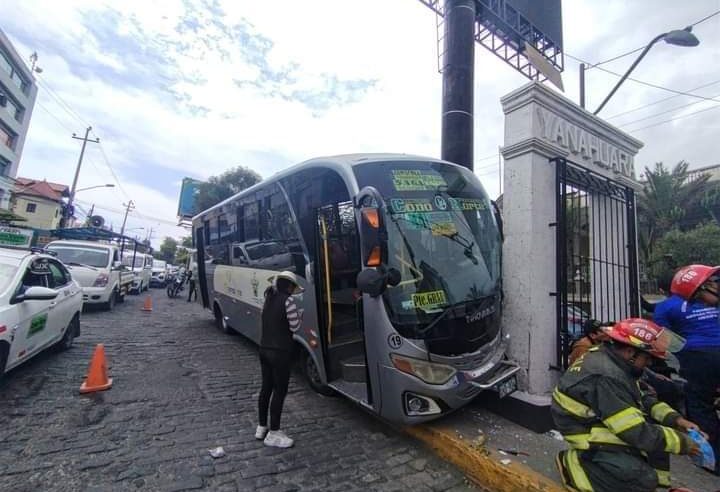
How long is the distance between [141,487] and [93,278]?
10198 mm

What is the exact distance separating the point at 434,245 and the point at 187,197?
4226 centimetres

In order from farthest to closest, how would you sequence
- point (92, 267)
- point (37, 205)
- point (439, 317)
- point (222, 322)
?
point (37, 205) → point (92, 267) → point (222, 322) → point (439, 317)

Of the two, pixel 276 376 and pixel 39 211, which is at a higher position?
pixel 39 211

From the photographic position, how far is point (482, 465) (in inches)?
129

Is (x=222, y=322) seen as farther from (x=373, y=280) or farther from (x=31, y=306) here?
(x=373, y=280)

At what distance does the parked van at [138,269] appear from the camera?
18.0m

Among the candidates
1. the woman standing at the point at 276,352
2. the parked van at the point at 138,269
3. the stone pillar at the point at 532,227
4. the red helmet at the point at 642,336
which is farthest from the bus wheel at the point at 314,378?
the parked van at the point at 138,269

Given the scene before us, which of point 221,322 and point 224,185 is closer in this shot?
point 221,322

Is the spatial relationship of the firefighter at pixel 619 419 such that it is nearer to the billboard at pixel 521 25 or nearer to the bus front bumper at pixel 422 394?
the bus front bumper at pixel 422 394

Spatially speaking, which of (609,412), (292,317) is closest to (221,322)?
(292,317)

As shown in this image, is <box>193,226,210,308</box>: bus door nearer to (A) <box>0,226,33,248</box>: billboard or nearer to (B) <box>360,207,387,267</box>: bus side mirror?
(A) <box>0,226,33,248</box>: billboard

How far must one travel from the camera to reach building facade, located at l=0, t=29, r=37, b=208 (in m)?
30.0

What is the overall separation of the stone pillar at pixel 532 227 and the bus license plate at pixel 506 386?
270 mm

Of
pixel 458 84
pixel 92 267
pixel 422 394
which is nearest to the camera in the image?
pixel 422 394
